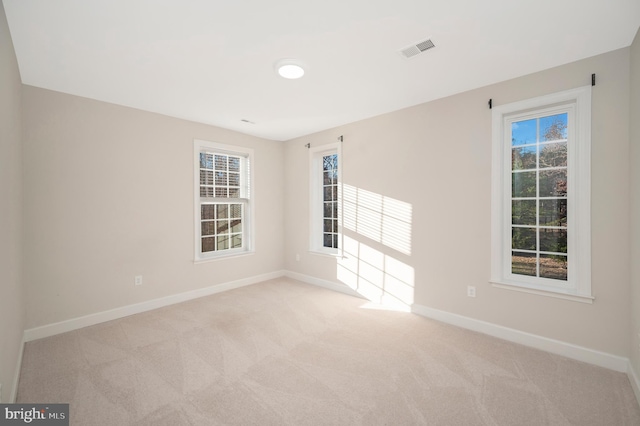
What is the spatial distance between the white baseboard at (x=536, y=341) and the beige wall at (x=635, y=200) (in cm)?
18

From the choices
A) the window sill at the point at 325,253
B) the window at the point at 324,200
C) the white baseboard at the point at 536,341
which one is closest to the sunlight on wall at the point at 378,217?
the window at the point at 324,200

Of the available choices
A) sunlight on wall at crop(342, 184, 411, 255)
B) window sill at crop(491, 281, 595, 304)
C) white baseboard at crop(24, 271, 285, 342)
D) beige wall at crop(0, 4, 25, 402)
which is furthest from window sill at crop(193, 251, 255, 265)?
window sill at crop(491, 281, 595, 304)

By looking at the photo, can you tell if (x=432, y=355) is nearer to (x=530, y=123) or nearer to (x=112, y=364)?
(x=530, y=123)

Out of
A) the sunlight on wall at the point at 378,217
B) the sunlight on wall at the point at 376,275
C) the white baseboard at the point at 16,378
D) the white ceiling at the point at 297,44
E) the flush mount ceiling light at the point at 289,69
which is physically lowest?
the white baseboard at the point at 16,378

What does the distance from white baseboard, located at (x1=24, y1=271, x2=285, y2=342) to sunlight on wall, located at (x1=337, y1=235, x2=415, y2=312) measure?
175cm

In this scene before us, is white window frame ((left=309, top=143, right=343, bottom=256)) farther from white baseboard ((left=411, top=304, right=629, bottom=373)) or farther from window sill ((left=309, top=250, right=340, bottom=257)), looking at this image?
white baseboard ((left=411, top=304, right=629, bottom=373))

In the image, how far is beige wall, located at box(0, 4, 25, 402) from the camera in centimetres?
176

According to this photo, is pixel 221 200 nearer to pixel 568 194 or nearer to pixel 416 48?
pixel 416 48

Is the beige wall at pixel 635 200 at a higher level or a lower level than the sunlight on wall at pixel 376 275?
higher

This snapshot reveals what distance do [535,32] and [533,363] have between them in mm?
2632

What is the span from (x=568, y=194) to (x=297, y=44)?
2718mm

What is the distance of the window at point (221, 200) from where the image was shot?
14.0ft

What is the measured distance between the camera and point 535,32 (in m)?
2.06

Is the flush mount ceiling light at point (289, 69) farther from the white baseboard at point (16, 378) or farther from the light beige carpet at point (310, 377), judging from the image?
the white baseboard at point (16, 378)
